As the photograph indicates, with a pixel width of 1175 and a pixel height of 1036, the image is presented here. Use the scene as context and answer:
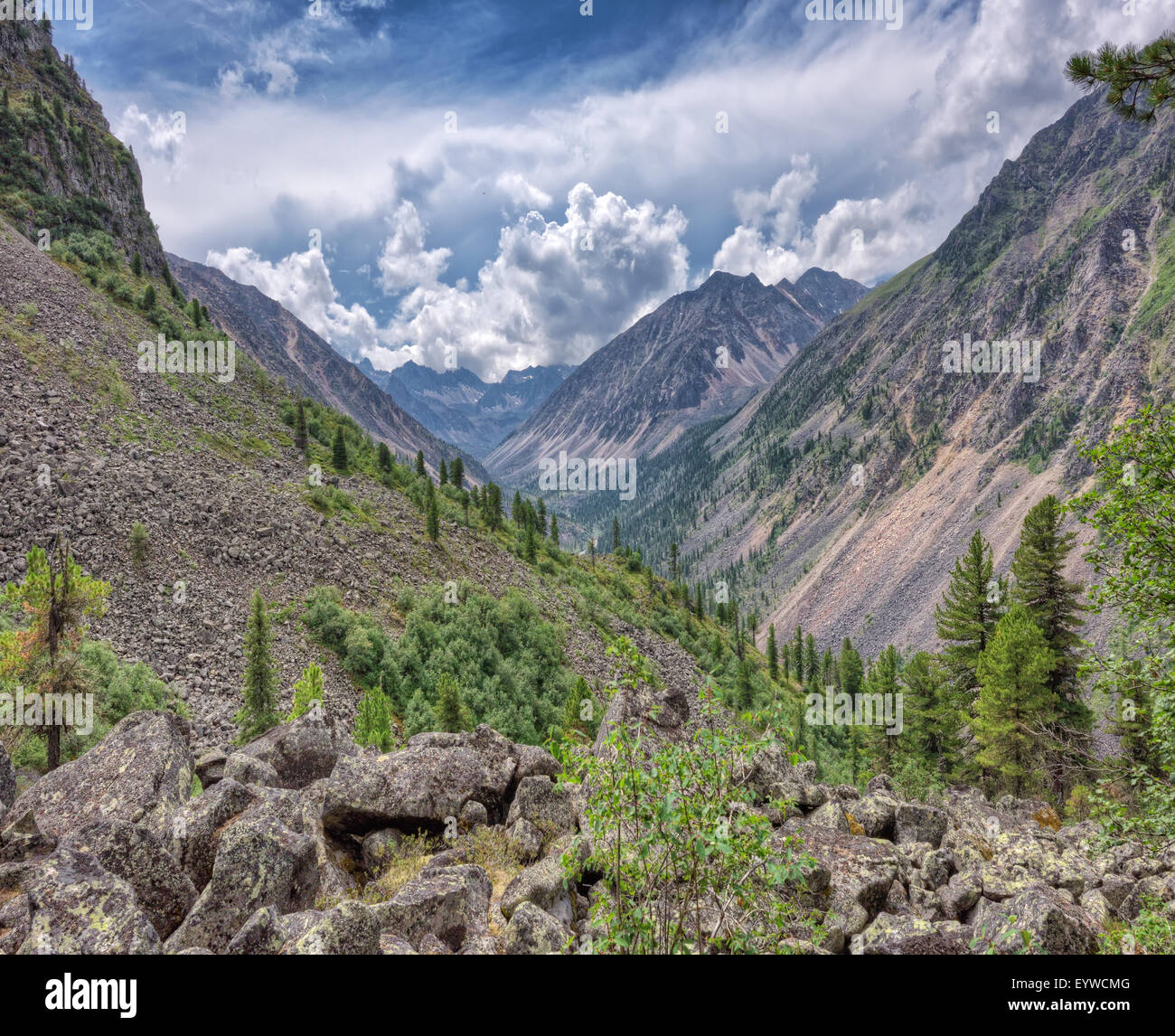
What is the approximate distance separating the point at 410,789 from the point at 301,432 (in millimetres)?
56171

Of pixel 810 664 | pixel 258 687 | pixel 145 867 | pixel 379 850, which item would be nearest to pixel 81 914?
pixel 145 867

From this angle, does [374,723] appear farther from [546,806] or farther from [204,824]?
[204,824]

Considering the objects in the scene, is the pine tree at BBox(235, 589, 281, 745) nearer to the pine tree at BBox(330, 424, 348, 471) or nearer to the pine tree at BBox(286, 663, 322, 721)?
the pine tree at BBox(286, 663, 322, 721)

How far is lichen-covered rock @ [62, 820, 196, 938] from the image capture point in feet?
26.0

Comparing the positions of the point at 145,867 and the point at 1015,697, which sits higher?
the point at 145,867

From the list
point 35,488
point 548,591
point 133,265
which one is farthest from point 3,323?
point 548,591

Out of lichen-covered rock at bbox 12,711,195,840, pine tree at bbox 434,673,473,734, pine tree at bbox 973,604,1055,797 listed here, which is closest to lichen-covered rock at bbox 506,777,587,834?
lichen-covered rock at bbox 12,711,195,840

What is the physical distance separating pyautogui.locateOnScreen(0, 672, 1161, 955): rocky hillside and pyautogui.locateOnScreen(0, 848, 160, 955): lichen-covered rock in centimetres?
2

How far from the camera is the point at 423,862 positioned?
440 inches

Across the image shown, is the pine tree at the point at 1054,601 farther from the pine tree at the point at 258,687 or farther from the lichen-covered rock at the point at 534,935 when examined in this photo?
the pine tree at the point at 258,687

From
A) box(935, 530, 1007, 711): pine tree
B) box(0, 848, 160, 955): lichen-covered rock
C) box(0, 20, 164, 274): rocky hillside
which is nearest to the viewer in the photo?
box(0, 848, 160, 955): lichen-covered rock

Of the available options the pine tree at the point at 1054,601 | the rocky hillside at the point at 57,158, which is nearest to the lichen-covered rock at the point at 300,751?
the pine tree at the point at 1054,601

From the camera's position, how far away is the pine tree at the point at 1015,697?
91.0ft

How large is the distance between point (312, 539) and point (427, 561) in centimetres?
1161
